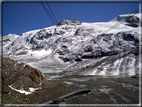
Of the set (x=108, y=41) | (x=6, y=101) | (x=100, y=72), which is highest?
(x=108, y=41)

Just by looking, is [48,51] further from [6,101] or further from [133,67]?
[6,101]

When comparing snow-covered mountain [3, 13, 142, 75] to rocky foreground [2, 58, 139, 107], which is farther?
snow-covered mountain [3, 13, 142, 75]

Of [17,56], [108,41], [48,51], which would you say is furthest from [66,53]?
[17,56]

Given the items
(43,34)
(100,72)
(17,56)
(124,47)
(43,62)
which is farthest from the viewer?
(43,34)

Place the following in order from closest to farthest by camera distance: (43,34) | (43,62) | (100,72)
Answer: (100,72) → (43,62) → (43,34)

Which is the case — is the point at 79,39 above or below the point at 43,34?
below

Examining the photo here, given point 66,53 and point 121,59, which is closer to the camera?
point 121,59

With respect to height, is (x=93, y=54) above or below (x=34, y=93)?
above

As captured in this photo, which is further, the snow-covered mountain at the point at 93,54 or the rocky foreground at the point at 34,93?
the snow-covered mountain at the point at 93,54

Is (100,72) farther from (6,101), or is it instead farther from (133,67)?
(6,101)

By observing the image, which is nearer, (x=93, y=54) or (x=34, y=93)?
(x=34, y=93)
